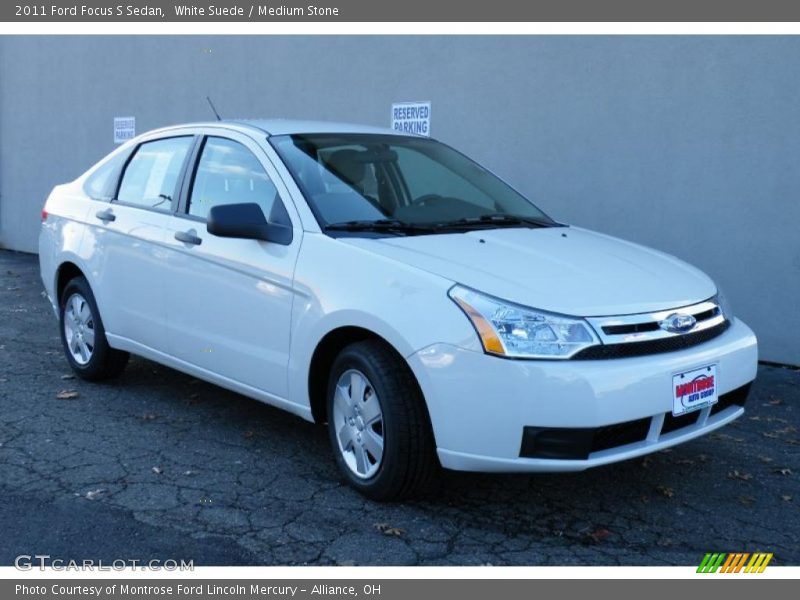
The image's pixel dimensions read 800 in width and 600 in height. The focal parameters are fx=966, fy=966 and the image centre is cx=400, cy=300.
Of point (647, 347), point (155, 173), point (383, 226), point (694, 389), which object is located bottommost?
point (694, 389)

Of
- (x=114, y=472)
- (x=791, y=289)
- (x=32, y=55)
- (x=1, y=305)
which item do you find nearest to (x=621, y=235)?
(x=791, y=289)

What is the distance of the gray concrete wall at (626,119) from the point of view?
6898 millimetres

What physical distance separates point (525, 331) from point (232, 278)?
1675 millimetres

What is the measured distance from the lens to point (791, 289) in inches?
271

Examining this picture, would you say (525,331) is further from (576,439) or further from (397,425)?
(397,425)

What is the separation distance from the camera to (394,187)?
4910 mm

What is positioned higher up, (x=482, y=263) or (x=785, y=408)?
(x=482, y=263)

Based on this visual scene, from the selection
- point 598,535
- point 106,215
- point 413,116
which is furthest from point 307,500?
point 413,116

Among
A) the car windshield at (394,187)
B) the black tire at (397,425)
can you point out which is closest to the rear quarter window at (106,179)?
the car windshield at (394,187)

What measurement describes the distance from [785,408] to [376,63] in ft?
16.9

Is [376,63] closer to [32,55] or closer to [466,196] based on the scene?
[466,196]

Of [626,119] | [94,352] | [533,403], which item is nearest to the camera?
[533,403]

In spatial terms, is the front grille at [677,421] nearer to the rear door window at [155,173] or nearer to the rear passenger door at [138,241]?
the rear passenger door at [138,241]

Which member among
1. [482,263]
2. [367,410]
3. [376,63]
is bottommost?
[367,410]
